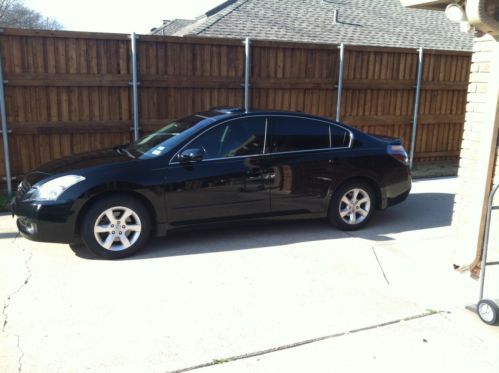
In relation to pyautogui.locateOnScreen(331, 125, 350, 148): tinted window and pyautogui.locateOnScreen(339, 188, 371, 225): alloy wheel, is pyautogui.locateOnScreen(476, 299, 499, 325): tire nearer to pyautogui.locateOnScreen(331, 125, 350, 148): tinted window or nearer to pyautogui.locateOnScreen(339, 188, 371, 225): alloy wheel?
pyautogui.locateOnScreen(339, 188, 371, 225): alloy wheel

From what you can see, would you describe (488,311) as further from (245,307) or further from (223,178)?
(223,178)

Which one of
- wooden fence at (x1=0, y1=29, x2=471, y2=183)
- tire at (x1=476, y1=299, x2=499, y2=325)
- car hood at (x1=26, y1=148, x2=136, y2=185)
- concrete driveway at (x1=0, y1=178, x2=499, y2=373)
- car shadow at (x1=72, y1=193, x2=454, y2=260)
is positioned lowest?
car shadow at (x1=72, y1=193, x2=454, y2=260)

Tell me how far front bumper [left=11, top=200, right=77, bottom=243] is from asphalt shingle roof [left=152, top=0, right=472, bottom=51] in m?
10.3

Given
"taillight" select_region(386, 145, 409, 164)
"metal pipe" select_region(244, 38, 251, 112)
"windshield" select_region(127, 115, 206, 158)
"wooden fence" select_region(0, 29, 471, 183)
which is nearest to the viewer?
"windshield" select_region(127, 115, 206, 158)

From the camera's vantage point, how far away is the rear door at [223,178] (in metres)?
5.45

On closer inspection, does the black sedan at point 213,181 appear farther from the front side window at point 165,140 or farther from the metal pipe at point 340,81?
the metal pipe at point 340,81

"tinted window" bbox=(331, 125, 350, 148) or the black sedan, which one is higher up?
"tinted window" bbox=(331, 125, 350, 148)

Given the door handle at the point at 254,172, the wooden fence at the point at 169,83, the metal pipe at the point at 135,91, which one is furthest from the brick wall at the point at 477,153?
the metal pipe at the point at 135,91

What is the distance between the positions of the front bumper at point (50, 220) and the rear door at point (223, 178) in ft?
3.34

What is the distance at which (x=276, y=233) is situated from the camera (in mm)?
6242

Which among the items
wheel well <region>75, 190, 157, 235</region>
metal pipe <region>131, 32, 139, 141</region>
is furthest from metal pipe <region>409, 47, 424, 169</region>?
wheel well <region>75, 190, 157, 235</region>

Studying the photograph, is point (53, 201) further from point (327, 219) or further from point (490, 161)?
point (490, 161)

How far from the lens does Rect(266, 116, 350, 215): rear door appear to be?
592 cm

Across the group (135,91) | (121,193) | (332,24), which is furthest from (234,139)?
(332,24)
